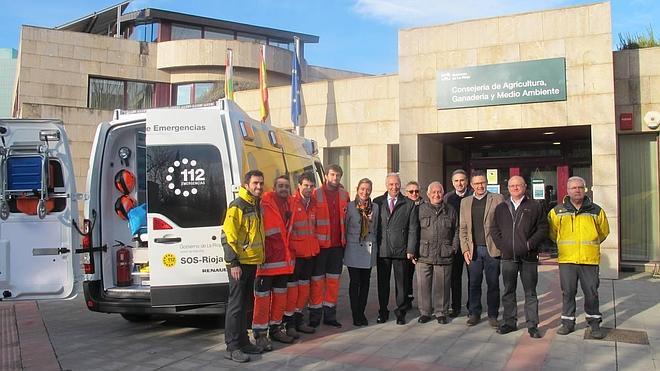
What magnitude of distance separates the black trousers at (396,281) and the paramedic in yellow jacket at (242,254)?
1895 mm

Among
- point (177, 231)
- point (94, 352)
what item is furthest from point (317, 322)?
point (94, 352)

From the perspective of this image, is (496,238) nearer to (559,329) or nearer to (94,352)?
(559,329)

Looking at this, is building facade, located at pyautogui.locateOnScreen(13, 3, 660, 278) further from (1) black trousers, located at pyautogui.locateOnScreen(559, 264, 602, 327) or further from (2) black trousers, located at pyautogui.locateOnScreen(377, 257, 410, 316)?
(2) black trousers, located at pyautogui.locateOnScreen(377, 257, 410, 316)

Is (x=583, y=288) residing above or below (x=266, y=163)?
below

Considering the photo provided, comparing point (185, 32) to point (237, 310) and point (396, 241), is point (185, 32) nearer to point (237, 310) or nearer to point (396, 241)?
point (396, 241)

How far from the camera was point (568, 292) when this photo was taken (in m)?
6.03

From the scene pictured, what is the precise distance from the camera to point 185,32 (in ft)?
81.9

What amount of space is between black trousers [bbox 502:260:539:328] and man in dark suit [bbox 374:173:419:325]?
111cm

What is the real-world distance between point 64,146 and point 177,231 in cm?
Result: 152

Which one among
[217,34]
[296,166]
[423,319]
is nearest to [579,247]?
[423,319]

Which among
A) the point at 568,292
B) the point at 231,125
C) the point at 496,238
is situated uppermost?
the point at 231,125

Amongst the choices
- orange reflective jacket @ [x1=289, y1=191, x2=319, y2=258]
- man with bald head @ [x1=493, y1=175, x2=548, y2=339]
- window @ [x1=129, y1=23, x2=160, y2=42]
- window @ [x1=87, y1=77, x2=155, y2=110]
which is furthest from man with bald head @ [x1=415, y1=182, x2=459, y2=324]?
window @ [x1=129, y1=23, x2=160, y2=42]

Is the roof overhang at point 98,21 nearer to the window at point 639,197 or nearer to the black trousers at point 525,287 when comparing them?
the window at point 639,197

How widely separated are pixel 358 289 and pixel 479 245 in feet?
4.99
